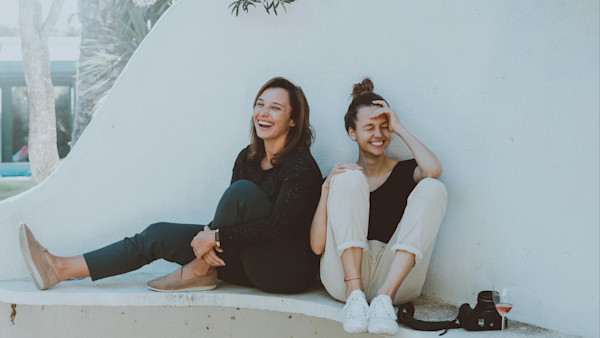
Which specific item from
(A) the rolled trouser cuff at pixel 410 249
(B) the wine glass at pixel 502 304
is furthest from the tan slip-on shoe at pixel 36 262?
(B) the wine glass at pixel 502 304

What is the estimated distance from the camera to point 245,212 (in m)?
2.96

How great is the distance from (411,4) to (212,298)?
1.82 m

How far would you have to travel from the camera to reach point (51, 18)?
11469 mm

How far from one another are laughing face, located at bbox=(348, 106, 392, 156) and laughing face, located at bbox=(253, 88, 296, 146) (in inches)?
15.6

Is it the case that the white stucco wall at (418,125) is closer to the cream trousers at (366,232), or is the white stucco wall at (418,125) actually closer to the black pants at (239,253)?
the cream trousers at (366,232)

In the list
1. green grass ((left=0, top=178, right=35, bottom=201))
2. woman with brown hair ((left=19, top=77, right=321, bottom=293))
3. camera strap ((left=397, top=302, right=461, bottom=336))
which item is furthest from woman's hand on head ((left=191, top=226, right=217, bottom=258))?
green grass ((left=0, top=178, right=35, bottom=201))

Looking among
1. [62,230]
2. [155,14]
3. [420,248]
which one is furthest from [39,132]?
[420,248]

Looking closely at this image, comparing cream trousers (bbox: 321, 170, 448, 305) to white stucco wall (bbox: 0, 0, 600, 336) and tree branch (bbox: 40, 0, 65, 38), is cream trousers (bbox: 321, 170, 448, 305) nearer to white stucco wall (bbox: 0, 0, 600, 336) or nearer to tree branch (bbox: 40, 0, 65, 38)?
white stucco wall (bbox: 0, 0, 600, 336)

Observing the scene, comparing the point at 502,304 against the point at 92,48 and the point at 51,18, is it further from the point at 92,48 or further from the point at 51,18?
the point at 51,18

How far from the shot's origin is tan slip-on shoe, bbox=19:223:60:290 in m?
3.20

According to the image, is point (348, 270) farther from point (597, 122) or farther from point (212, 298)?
point (597, 122)

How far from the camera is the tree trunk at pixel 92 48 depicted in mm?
9359

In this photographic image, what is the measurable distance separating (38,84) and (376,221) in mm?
9885

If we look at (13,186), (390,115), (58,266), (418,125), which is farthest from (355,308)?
(13,186)
